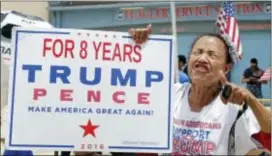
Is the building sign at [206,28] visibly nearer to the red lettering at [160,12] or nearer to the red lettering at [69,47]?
the red lettering at [160,12]

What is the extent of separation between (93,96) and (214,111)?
18.4 inches

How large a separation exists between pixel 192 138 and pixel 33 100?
1.91ft

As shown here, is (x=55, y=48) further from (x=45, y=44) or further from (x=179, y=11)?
(x=179, y=11)

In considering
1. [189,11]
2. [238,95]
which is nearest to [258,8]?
[189,11]

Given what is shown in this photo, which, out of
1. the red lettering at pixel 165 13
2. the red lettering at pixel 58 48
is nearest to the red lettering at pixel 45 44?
the red lettering at pixel 58 48

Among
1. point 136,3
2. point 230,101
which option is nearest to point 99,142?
point 230,101

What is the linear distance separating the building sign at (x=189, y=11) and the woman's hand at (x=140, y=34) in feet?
32.8

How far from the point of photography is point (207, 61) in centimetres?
214

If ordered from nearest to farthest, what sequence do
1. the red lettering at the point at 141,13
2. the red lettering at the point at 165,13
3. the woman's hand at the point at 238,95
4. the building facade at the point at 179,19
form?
the woman's hand at the point at 238,95 → the building facade at the point at 179,19 → the red lettering at the point at 165,13 → the red lettering at the point at 141,13


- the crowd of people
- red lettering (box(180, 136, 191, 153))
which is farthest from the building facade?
Answer: red lettering (box(180, 136, 191, 153))

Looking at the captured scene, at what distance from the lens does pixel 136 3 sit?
13.2 metres

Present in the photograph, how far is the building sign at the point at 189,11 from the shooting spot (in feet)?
40.4

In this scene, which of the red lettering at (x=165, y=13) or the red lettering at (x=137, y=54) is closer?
the red lettering at (x=137, y=54)

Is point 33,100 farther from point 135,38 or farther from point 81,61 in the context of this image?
point 135,38
